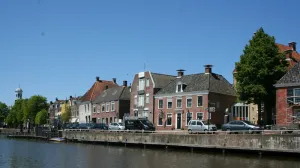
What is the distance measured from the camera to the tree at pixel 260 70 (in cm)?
4975

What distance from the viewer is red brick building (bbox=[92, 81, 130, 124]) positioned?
82125 mm

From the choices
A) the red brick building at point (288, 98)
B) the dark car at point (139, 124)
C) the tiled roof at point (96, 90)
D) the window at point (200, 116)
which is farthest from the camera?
the tiled roof at point (96, 90)

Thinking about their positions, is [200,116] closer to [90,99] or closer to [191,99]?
[191,99]

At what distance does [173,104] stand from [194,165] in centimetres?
3310

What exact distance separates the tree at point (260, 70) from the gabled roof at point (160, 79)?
2283 centimetres

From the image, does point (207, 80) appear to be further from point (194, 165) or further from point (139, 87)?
point (194, 165)

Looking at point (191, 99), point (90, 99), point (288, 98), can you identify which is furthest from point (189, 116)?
point (90, 99)

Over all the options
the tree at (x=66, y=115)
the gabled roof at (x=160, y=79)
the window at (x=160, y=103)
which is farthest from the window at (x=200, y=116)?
the tree at (x=66, y=115)

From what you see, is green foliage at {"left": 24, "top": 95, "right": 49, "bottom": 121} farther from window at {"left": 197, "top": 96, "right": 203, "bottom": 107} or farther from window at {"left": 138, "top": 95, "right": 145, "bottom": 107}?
window at {"left": 197, "top": 96, "right": 203, "bottom": 107}

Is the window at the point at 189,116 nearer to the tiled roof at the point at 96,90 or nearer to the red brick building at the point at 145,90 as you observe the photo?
the red brick building at the point at 145,90

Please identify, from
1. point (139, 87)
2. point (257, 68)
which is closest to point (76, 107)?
point (139, 87)

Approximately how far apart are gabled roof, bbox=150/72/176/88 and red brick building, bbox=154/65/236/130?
2.06 meters

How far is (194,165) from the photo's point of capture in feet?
111

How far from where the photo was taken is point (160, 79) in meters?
73.6
